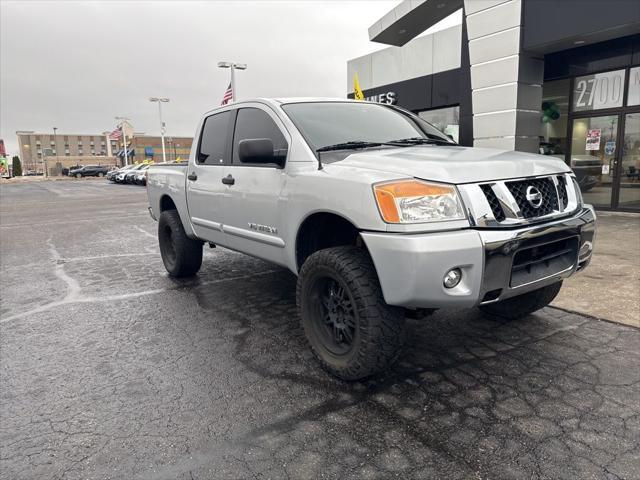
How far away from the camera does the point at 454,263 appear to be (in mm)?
2553

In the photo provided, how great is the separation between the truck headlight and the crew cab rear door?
2131 mm

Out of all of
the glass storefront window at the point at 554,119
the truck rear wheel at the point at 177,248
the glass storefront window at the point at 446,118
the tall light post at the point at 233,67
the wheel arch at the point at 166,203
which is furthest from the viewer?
the tall light post at the point at 233,67

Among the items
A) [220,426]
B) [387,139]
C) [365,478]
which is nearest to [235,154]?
[387,139]

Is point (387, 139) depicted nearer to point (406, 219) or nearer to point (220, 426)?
point (406, 219)

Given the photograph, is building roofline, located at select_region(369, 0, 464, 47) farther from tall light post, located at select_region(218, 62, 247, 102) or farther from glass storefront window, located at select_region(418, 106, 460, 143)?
tall light post, located at select_region(218, 62, 247, 102)

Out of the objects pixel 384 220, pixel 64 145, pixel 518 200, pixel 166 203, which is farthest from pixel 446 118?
pixel 64 145

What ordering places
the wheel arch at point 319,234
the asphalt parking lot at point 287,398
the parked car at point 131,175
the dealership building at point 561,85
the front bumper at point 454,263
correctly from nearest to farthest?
1. the asphalt parking lot at point 287,398
2. the front bumper at point 454,263
3. the wheel arch at point 319,234
4. the dealership building at point 561,85
5. the parked car at point 131,175

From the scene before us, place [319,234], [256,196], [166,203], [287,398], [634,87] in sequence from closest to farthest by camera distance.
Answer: [287,398]
[319,234]
[256,196]
[166,203]
[634,87]

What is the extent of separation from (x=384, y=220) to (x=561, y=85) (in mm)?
10928

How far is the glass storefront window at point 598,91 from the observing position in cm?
1038

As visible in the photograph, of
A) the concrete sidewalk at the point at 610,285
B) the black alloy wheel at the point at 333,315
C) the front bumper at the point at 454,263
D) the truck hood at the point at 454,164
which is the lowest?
the concrete sidewalk at the point at 610,285

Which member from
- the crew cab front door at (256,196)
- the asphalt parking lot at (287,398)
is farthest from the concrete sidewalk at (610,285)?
the crew cab front door at (256,196)

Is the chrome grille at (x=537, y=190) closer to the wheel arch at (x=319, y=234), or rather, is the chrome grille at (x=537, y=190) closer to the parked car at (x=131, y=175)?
the wheel arch at (x=319, y=234)

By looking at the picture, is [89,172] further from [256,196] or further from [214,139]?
[256,196]
